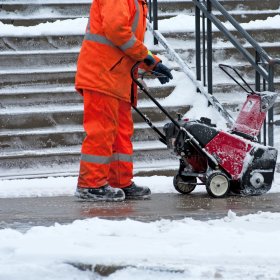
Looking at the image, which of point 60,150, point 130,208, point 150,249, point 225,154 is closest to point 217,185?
point 225,154

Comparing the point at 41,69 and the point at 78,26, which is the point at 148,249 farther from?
the point at 78,26

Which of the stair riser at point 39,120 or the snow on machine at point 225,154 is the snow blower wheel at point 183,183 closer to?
the snow on machine at point 225,154

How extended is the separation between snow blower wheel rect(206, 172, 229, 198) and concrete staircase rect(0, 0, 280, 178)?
1.55m

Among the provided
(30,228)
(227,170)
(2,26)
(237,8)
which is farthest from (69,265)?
(237,8)

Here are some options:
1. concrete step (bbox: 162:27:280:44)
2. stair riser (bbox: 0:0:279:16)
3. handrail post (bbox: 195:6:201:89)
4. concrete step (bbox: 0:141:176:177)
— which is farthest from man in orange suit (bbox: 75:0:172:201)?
stair riser (bbox: 0:0:279:16)

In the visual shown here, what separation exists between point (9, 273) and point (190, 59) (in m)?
5.83

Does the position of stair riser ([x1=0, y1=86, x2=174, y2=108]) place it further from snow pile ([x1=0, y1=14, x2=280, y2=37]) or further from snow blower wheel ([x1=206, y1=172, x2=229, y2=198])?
snow blower wheel ([x1=206, y1=172, x2=229, y2=198])

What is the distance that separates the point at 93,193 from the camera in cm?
719

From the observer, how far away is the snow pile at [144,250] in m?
5.06

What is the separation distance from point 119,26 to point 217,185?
4.78ft

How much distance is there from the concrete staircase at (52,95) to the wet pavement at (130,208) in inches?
60.0

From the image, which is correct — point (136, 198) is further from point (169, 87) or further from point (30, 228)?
point (169, 87)

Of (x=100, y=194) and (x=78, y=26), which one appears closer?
(x=100, y=194)

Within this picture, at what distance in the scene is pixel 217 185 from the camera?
7406mm
